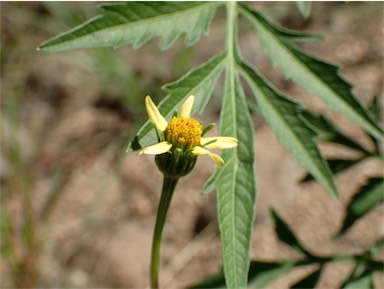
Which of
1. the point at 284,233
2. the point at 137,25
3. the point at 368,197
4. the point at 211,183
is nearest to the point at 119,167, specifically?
the point at 284,233

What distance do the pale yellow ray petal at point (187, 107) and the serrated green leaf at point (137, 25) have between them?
5.3 inches

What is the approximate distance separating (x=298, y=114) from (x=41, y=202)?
1.58 m

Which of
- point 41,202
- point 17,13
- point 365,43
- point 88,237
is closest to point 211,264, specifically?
point 88,237

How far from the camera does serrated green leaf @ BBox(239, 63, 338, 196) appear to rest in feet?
3.74

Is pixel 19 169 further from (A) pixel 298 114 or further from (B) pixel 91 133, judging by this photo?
(A) pixel 298 114

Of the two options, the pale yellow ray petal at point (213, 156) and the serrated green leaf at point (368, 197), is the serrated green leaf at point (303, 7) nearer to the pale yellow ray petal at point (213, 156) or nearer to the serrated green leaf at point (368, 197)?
the pale yellow ray petal at point (213, 156)

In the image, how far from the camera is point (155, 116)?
3.31ft

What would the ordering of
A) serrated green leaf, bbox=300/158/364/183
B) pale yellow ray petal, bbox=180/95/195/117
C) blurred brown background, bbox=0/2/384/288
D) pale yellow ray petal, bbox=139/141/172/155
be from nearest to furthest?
pale yellow ray petal, bbox=139/141/172/155, pale yellow ray petal, bbox=180/95/195/117, serrated green leaf, bbox=300/158/364/183, blurred brown background, bbox=0/2/384/288

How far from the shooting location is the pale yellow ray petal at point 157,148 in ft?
3.09

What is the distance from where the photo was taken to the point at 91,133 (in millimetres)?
2641

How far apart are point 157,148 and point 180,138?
0.04 metres

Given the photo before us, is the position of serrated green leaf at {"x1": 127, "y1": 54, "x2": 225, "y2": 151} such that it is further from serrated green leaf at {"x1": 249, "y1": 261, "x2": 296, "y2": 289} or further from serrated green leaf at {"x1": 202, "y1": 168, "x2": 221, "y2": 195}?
serrated green leaf at {"x1": 249, "y1": 261, "x2": 296, "y2": 289}

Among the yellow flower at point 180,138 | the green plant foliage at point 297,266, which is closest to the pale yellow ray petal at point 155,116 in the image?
the yellow flower at point 180,138

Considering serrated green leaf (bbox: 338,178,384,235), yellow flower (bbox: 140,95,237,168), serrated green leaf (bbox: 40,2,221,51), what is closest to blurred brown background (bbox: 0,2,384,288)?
serrated green leaf (bbox: 338,178,384,235)
